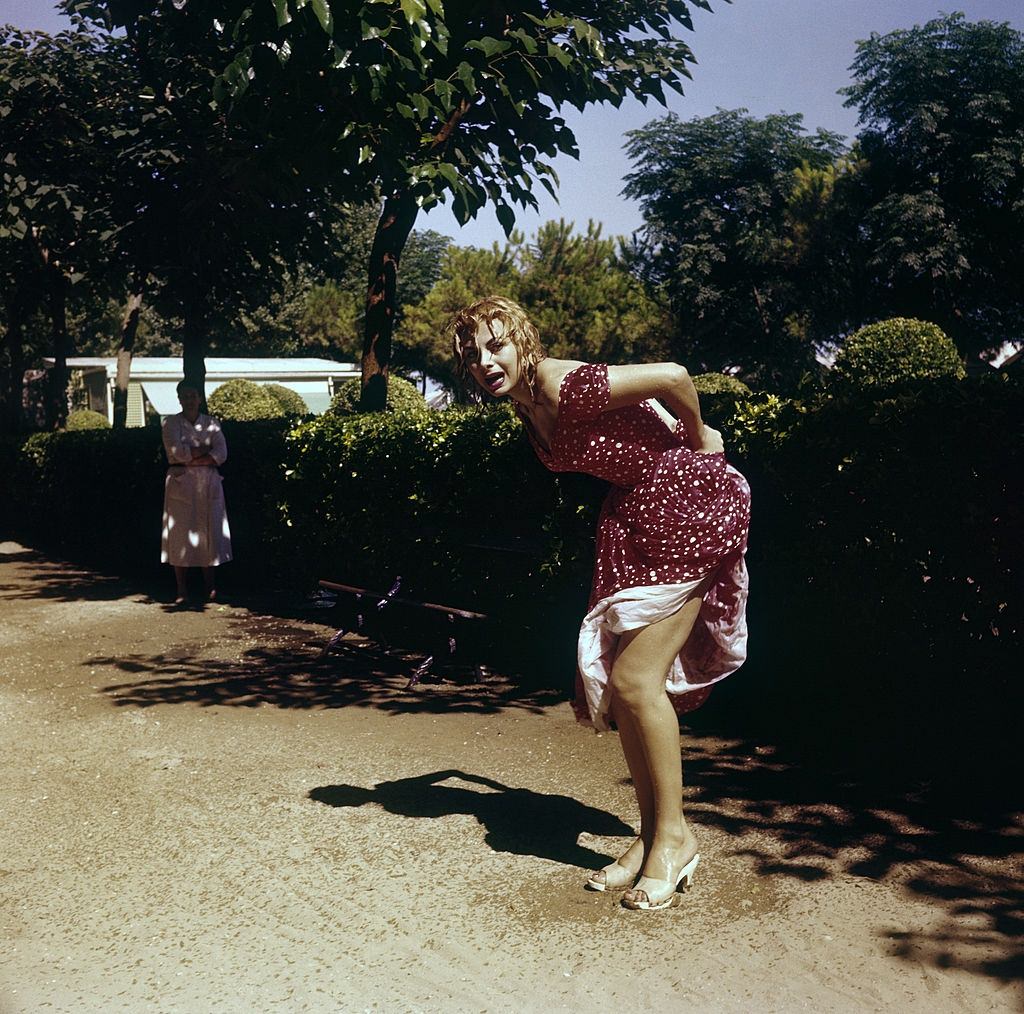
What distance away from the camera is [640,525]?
161 inches

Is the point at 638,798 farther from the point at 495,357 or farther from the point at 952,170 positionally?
the point at 952,170

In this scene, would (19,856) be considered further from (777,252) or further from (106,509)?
(777,252)

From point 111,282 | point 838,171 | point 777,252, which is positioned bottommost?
point 111,282

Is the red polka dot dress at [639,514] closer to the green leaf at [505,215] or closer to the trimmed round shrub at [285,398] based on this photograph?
the green leaf at [505,215]

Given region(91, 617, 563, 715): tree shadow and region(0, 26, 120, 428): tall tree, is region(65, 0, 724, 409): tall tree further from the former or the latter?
region(0, 26, 120, 428): tall tree

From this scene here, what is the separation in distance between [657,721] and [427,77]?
6585 millimetres

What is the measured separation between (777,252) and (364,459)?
40348mm

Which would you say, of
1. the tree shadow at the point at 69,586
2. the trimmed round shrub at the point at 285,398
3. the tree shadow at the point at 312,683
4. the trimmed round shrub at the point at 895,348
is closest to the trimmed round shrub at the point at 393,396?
the tree shadow at the point at 69,586

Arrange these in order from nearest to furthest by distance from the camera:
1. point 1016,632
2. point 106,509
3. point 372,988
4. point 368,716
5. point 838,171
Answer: point 372,988 < point 1016,632 < point 368,716 < point 106,509 < point 838,171

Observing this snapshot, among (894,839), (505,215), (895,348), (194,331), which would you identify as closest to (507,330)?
(894,839)

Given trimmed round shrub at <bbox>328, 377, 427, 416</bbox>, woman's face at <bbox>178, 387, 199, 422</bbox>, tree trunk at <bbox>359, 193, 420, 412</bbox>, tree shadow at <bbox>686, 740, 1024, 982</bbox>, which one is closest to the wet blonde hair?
tree shadow at <bbox>686, 740, 1024, 982</bbox>

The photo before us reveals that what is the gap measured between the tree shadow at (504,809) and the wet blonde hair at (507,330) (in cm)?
176

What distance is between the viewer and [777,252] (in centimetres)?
4681

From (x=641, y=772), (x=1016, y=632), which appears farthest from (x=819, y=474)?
(x=641, y=772)
